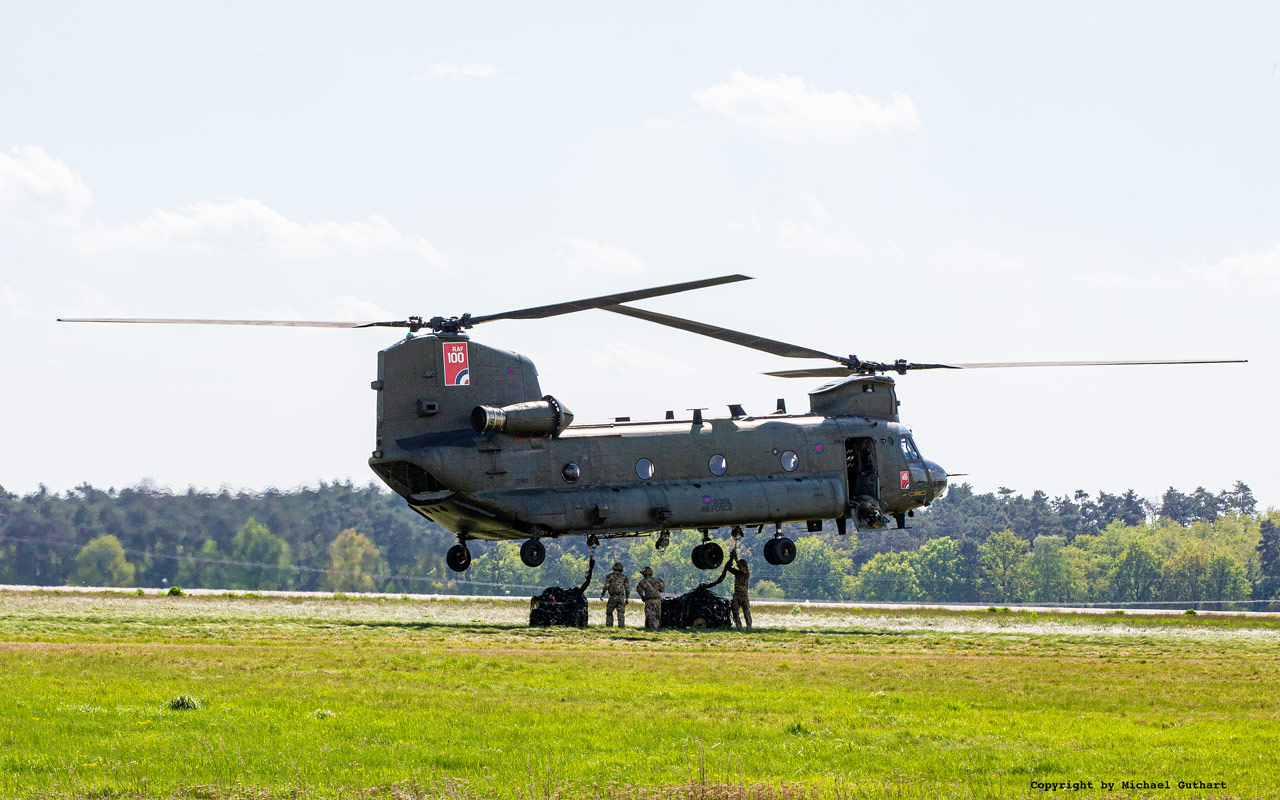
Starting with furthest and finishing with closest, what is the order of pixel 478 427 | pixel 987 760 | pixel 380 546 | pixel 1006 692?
1. pixel 380 546
2. pixel 478 427
3. pixel 1006 692
4. pixel 987 760

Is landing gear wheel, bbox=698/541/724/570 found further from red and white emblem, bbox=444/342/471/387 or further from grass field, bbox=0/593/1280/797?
red and white emblem, bbox=444/342/471/387

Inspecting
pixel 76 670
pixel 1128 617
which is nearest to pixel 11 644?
pixel 76 670

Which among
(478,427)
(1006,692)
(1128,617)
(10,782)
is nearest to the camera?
(10,782)

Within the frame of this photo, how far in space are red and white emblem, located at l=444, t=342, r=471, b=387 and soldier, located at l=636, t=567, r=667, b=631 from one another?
271 inches

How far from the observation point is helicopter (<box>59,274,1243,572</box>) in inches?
1292

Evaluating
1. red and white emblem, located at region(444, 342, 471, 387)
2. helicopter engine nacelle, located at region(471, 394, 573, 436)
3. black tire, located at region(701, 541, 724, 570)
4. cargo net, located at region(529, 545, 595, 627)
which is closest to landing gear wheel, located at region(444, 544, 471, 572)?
cargo net, located at region(529, 545, 595, 627)

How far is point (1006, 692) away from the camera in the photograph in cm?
2192

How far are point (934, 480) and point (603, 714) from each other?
2329cm

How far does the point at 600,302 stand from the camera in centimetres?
3197

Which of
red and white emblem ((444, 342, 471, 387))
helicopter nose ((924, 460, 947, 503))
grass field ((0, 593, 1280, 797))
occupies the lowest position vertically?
grass field ((0, 593, 1280, 797))

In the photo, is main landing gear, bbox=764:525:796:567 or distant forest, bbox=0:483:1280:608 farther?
distant forest, bbox=0:483:1280:608

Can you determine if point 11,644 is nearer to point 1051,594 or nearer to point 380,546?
point 380,546

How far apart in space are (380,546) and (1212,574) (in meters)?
76.5

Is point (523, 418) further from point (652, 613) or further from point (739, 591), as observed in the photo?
point (739, 591)
